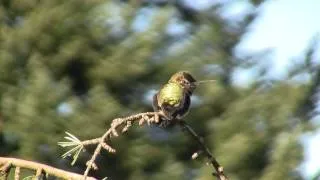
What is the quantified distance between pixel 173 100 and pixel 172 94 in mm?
12

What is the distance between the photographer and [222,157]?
23.8ft

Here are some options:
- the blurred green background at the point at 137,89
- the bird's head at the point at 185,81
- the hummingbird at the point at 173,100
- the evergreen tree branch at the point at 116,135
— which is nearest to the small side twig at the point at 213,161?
the evergreen tree branch at the point at 116,135

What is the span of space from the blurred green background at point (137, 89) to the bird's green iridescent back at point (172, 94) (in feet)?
16.4

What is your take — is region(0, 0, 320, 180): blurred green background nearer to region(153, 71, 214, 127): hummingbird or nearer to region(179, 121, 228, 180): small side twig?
region(153, 71, 214, 127): hummingbird

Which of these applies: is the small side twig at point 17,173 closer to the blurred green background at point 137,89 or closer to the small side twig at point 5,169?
the small side twig at point 5,169

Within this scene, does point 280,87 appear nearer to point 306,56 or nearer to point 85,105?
point 306,56

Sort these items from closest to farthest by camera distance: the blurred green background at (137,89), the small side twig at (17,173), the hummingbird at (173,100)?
the small side twig at (17,173)
the hummingbird at (173,100)
the blurred green background at (137,89)

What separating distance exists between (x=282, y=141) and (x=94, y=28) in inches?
72.5

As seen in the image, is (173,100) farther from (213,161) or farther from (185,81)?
(213,161)

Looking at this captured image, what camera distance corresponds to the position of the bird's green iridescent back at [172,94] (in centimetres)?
178

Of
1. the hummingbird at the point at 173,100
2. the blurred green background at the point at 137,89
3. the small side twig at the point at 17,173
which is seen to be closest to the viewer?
the small side twig at the point at 17,173

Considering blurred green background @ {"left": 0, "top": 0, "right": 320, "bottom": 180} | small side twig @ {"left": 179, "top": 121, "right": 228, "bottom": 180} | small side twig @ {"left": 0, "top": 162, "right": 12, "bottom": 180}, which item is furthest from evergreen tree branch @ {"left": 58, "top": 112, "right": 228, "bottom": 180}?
blurred green background @ {"left": 0, "top": 0, "right": 320, "bottom": 180}

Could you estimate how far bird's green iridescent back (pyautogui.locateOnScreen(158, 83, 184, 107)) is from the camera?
178cm

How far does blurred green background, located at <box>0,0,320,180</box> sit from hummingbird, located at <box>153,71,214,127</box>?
4.94 metres
